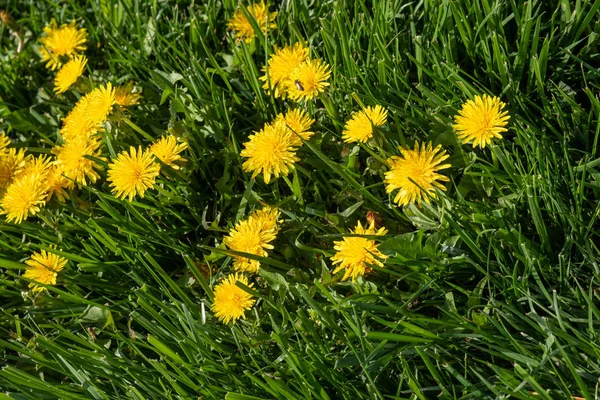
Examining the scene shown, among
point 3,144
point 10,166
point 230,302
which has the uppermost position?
point 3,144

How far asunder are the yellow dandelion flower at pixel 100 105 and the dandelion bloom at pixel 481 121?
3.73 ft

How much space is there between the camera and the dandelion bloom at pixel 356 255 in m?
2.00

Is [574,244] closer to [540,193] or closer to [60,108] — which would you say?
[540,193]

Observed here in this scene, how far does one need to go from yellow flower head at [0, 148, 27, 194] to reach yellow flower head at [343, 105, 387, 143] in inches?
45.3

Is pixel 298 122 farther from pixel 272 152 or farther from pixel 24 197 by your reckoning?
pixel 24 197

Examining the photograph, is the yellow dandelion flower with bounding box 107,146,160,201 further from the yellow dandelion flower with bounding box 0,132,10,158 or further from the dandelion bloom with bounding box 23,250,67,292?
the yellow dandelion flower with bounding box 0,132,10,158

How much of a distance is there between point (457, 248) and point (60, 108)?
66.6 inches

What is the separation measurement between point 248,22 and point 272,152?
2.36 feet

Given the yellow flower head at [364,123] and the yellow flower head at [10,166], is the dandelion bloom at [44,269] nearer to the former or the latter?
the yellow flower head at [10,166]

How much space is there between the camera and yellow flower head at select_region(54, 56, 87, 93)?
9.00ft

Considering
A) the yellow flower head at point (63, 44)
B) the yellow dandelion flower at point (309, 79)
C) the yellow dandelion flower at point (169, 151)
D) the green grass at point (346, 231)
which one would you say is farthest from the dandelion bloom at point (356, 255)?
the yellow flower head at point (63, 44)

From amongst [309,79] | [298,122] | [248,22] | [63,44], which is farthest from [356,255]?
[63,44]

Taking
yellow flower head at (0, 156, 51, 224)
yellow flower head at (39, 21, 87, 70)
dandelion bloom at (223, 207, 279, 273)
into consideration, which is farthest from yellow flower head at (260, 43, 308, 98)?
yellow flower head at (39, 21, 87, 70)

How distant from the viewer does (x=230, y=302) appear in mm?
2076
